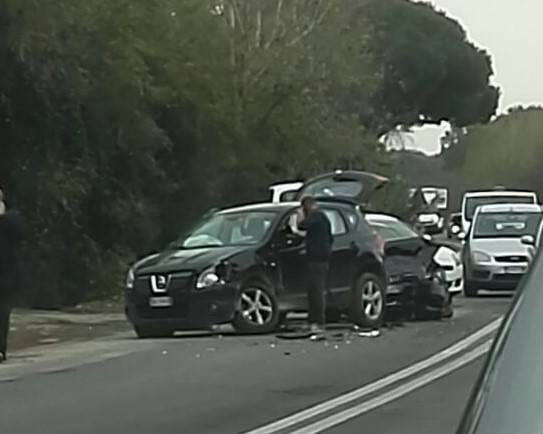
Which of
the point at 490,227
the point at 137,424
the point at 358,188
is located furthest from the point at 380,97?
the point at 137,424

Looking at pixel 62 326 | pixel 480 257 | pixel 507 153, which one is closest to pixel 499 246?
pixel 480 257

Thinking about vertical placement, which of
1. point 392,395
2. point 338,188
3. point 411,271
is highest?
point 338,188

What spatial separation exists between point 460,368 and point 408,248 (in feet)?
18.2

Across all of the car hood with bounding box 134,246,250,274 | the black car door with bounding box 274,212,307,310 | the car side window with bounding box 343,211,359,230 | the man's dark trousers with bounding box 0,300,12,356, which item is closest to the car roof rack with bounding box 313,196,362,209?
the car side window with bounding box 343,211,359,230

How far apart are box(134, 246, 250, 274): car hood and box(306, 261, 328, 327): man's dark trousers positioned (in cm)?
87

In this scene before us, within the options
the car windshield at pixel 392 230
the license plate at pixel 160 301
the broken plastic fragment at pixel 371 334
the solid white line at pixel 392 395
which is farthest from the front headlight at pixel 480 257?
the solid white line at pixel 392 395

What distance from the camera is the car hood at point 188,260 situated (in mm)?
18594

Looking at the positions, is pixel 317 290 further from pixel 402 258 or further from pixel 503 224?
pixel 503 224

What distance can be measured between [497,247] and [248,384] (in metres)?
13.7

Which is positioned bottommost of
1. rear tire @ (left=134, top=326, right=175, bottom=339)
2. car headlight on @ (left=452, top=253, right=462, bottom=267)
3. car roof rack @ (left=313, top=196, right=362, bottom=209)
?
rear tire @ (left=134, top=326, right=175, bottom=339)

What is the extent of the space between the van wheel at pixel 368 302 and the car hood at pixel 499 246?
23.8 feet

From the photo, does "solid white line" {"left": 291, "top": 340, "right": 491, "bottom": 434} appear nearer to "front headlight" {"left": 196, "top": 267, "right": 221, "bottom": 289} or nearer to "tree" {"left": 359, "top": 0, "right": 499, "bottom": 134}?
"front headlight" {"left": 196, "top": 267, "right": 221, "bottom": 289}

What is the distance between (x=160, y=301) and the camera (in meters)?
18.6

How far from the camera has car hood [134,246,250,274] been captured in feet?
61.0
